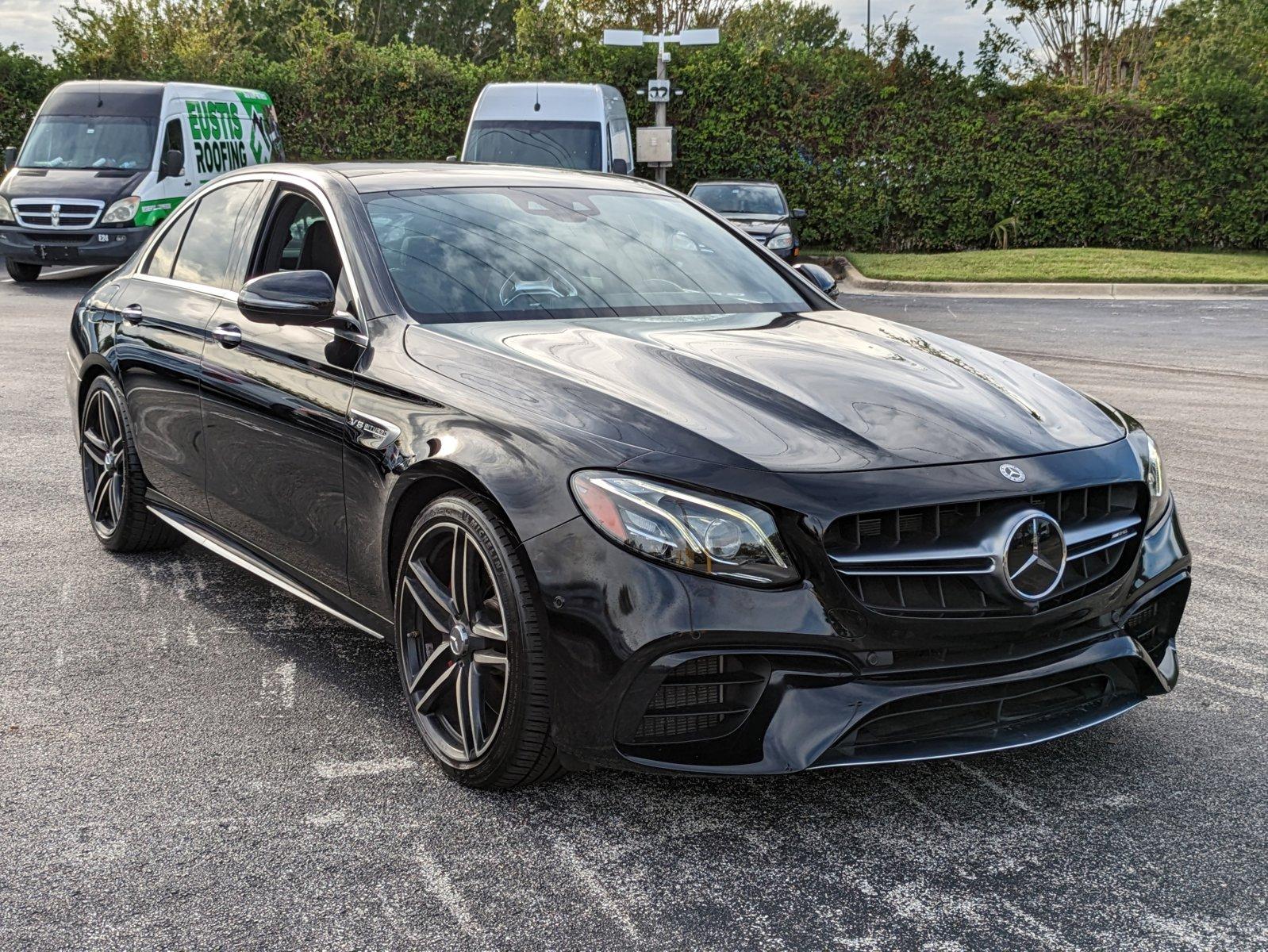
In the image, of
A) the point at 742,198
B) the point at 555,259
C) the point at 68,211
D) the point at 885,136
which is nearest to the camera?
the point at 555,259

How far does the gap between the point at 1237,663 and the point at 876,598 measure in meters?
1.93

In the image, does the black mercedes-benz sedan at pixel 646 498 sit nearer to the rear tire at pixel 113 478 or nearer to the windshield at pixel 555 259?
the windshield at pixel 555 259

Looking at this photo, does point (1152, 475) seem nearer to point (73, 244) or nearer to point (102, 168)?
point (73, 244)

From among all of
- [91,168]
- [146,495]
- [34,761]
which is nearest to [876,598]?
[34,761]

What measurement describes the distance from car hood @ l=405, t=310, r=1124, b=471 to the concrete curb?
622 inches

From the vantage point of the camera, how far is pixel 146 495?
5297 millimetres

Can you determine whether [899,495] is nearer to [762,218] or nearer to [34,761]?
[34,761]

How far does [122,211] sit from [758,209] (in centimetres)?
864

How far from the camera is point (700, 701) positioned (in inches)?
117

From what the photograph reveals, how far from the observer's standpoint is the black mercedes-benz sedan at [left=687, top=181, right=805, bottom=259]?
18.9 m

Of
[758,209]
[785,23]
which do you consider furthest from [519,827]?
[785,23]

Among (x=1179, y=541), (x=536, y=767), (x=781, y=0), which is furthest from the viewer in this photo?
(x=781, y=0)

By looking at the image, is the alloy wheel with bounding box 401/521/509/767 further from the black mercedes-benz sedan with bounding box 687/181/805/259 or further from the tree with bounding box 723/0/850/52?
the tree with bounding box 723/0/850/52

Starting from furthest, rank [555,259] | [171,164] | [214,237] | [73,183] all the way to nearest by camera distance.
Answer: [171,164] < [73,183] < [214,237] < [555,259]
